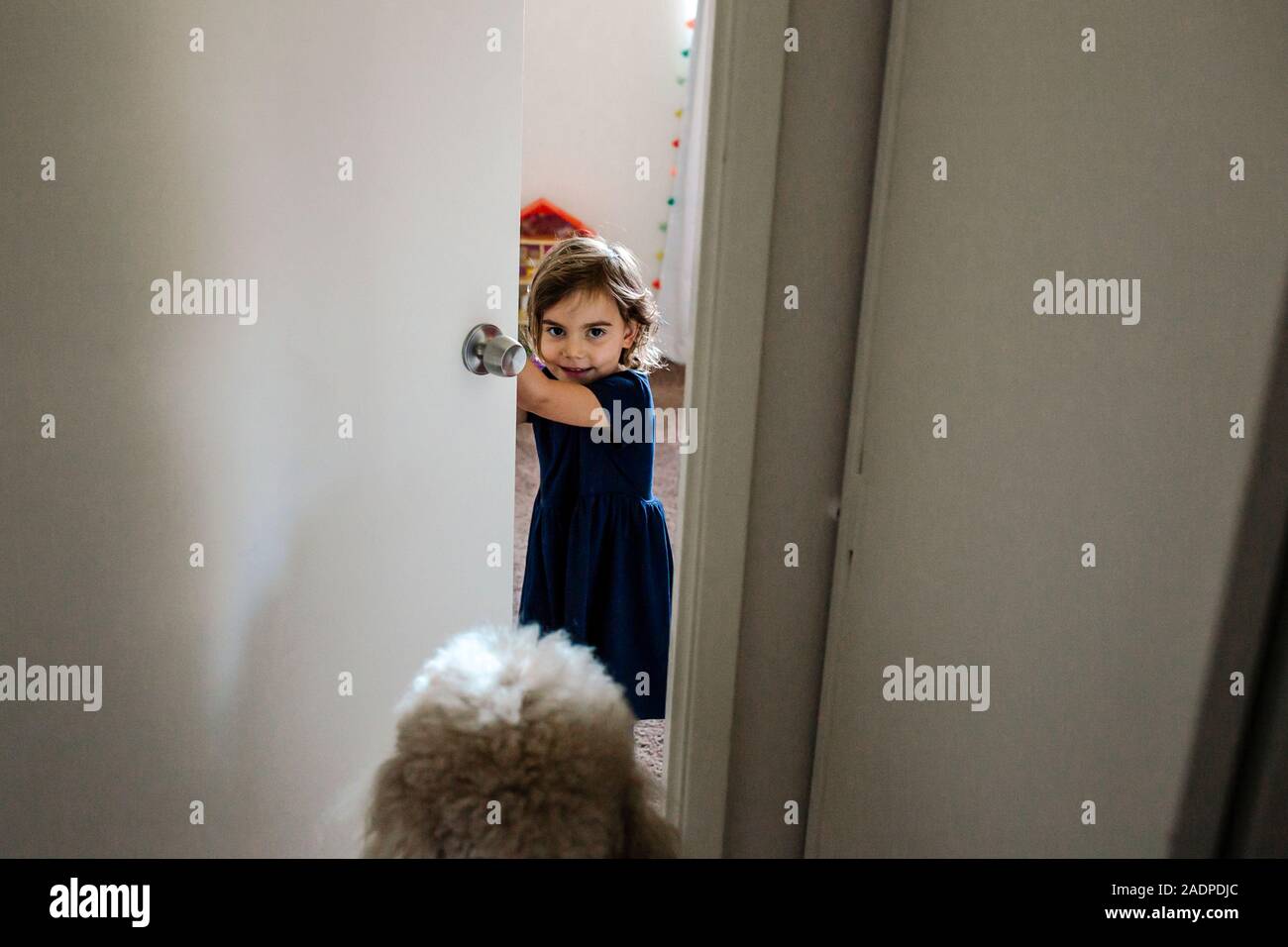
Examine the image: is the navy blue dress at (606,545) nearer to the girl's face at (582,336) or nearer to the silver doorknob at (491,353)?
the girl's face at (582,336)

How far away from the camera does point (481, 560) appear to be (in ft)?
4.23

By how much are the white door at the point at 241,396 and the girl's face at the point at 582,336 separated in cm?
28

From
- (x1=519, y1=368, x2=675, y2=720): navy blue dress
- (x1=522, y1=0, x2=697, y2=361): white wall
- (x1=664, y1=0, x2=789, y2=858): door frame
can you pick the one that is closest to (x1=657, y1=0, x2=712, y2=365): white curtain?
(x1=522, y1=0, x2=697, y2=361): white wall

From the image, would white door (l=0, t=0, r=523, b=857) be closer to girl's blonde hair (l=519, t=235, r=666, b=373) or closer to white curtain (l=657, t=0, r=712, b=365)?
girl's blonde hair (l=519, t=235, r=666, b=373)

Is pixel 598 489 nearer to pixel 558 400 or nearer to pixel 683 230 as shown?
pixel 558 400

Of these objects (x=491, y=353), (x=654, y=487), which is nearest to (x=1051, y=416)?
(x=491, y=353)

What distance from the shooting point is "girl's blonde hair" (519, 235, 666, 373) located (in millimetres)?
1505

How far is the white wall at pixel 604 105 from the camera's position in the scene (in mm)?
3934

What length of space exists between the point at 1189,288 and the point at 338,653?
954 mm

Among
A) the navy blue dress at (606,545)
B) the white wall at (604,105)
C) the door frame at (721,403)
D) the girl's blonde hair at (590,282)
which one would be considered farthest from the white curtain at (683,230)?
the door frame at (721,403)

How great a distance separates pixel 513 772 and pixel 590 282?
101 cm

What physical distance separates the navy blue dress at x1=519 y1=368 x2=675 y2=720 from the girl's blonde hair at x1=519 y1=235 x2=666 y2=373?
9cm
